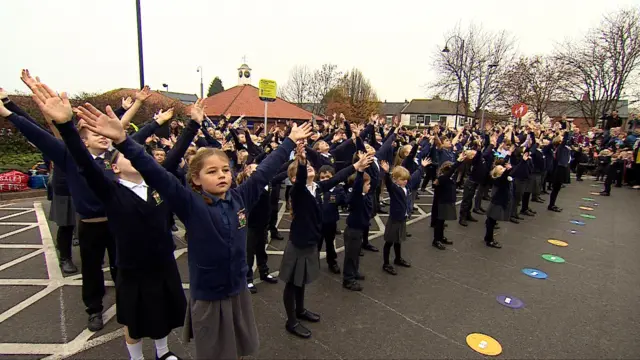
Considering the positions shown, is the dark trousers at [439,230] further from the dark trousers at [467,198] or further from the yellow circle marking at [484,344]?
the yellow circle marking at [484,344]

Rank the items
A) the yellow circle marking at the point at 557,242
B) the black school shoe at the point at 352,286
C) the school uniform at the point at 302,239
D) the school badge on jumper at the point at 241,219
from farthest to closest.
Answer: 1. the yellow circle marking at the point at 557,242
2. the black school shoe at the point at 352,286
3. the school uniform at the point at 302,239
4. the school badge on jumper at the point at 241,219

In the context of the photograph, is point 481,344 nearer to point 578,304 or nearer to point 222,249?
point 578,304

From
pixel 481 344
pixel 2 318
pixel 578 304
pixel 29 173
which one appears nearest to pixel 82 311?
pixel 2 318

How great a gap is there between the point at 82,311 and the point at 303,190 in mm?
2921

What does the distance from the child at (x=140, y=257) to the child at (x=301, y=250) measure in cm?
115

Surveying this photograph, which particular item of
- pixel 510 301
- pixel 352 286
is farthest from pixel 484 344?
pixel 352 286

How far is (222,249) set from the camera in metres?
2.19

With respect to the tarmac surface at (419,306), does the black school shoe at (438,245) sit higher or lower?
higher

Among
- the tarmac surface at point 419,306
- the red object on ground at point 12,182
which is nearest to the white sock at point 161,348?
the tarmac surface at point 419,306

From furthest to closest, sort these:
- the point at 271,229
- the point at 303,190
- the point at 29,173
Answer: the point at 29,173 < the point at 271,229 < the point at 303,190

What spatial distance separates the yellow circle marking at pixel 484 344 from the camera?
3287 mm

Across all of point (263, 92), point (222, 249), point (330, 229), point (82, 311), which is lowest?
point (82, 311)

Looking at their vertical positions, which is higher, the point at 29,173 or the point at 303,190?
the point at 303,190

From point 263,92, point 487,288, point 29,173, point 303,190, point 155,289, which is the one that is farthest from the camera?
point 263,92
